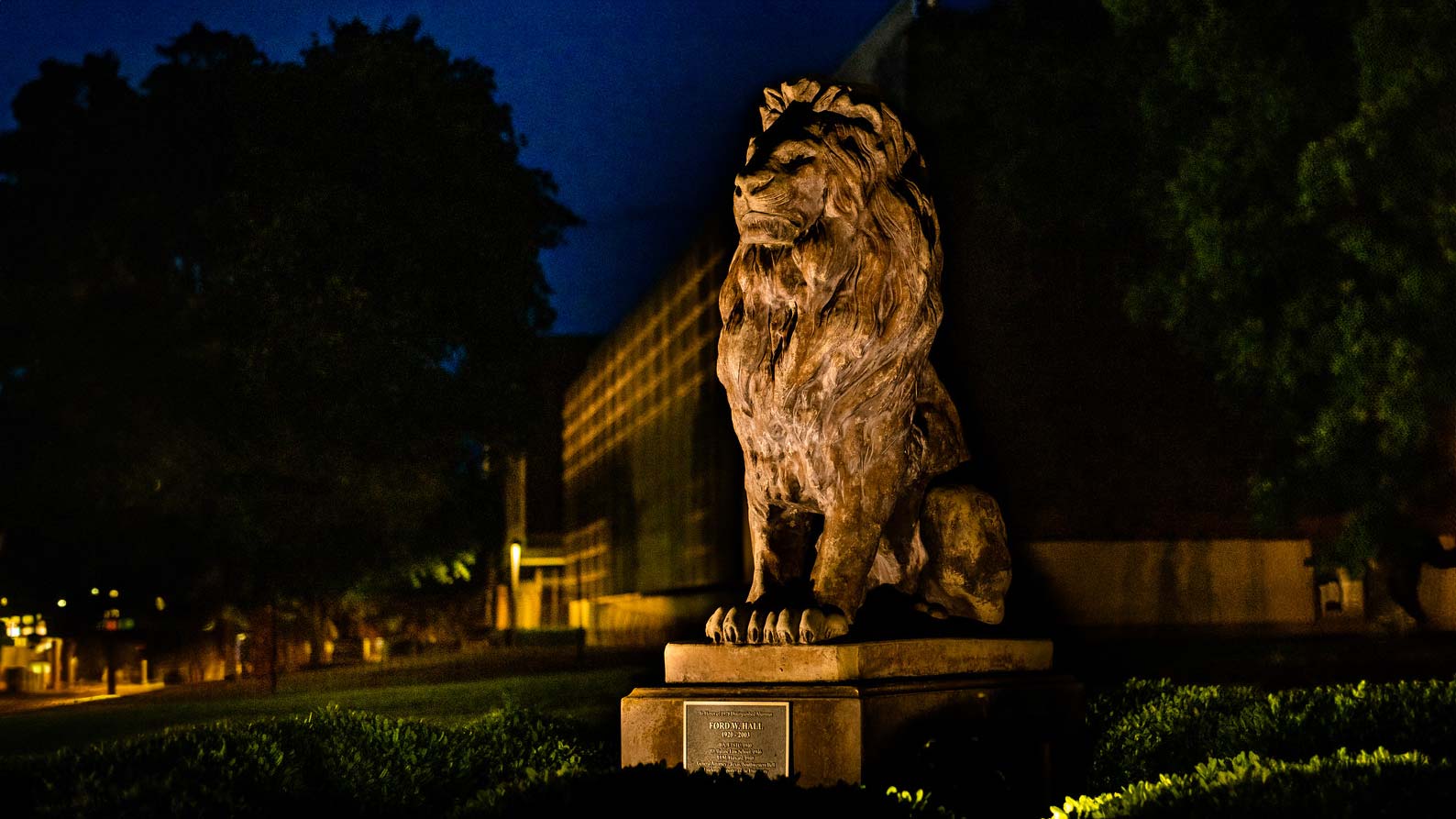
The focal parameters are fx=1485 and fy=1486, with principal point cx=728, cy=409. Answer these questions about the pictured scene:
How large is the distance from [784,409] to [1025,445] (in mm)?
17378

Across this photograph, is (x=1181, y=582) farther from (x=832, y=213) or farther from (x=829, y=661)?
(x=832, y=213)

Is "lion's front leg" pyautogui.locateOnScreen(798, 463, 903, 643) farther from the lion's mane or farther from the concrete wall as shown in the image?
the concrete wall

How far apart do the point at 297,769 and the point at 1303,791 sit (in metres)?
4.55

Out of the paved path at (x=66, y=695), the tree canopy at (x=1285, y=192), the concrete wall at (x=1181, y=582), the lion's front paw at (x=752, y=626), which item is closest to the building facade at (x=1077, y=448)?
the concrete wall at (x=1181, y=582)

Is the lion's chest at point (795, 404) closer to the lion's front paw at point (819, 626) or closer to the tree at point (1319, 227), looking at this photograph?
the lion's front paw at point (819, 626)

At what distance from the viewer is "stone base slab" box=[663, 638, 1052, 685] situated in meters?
6.51

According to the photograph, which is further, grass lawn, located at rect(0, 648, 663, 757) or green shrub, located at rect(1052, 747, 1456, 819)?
grass lawn, located at rect(0, 648, 663, 757)

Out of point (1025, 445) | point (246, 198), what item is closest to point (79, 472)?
point (246, 198)

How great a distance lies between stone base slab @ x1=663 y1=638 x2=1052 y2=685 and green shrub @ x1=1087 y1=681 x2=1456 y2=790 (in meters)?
1.14

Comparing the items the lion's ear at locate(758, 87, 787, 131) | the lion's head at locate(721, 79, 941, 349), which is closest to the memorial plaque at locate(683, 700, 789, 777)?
the lion's head at locate(721, 79, 941, 349)

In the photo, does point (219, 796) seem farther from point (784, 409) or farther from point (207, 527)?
point (207, 527)

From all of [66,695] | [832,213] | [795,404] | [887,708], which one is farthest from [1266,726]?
[66,695]

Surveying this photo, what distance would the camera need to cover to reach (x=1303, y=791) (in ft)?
16.8

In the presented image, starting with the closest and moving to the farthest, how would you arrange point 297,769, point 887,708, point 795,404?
point 887,708 → point 795,404 → point 297,769
